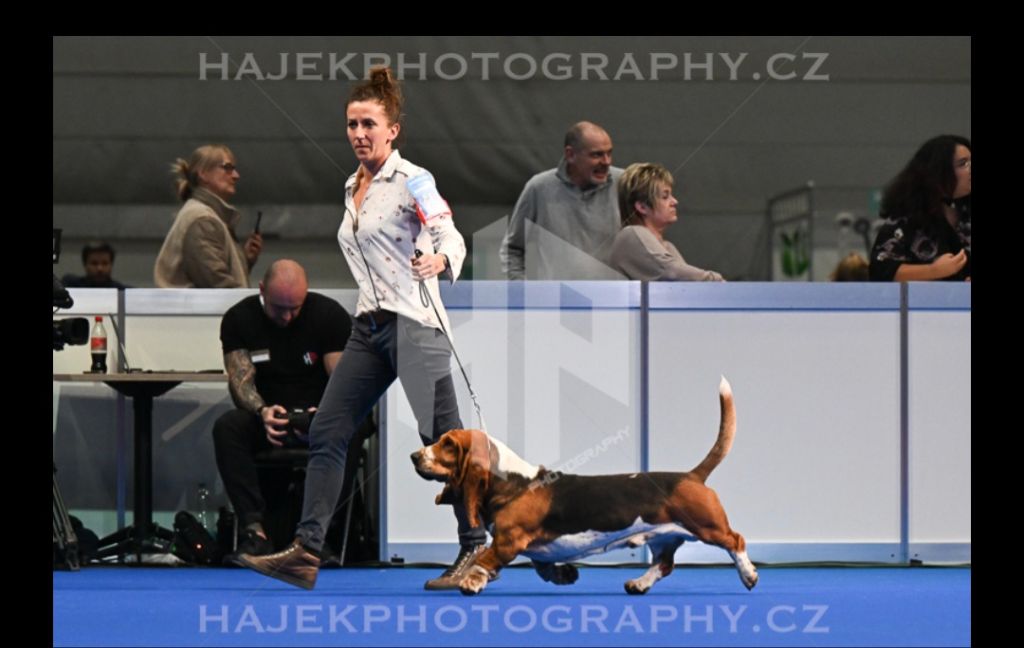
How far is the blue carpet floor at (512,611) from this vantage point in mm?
4953

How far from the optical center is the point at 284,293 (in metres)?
6.79

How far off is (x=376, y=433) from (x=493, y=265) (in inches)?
106

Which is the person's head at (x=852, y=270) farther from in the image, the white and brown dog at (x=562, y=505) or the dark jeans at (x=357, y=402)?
the dark jeans at (x=357, y=402)

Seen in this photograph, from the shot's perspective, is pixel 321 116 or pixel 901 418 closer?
pixel 901 418

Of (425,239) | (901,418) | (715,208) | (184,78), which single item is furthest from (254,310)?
(715,208)

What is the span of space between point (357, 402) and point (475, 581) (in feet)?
2.35

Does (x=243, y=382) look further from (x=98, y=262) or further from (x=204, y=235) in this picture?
(x=98, y=262)

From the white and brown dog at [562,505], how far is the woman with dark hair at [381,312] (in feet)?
0.49

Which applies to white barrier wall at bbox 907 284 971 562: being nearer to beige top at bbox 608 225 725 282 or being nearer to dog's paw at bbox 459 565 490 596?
beige top at bbox 608 225 725 282

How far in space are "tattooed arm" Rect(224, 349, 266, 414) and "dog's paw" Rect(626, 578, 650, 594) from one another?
1.77m

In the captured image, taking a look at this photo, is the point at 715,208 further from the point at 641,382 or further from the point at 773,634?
the point at 773,634

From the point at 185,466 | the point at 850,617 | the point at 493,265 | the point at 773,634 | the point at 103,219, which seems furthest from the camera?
the point at 103,219

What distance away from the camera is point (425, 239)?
18.2 ft

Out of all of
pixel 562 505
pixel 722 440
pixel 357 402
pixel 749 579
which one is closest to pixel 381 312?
pixel 357 402
